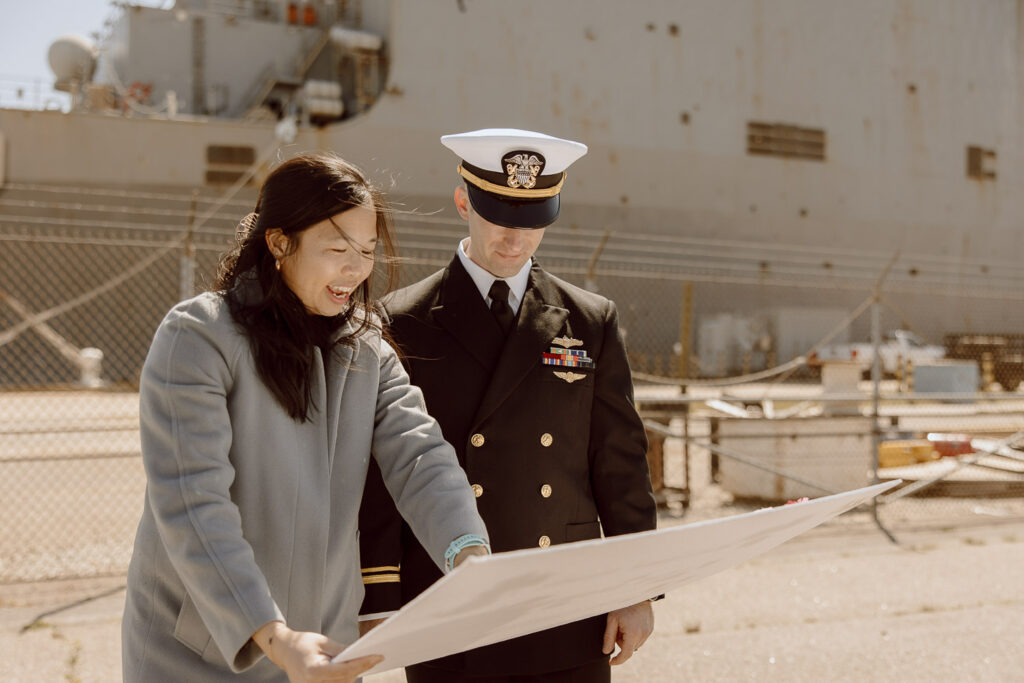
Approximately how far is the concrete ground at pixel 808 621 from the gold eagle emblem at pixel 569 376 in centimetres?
205

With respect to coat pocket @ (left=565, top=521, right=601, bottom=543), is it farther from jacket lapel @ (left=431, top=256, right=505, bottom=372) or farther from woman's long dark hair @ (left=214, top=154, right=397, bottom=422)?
woman's long dark hair @ (left=214, top=154, right=397, bottom=422)

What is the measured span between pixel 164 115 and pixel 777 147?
1331cm

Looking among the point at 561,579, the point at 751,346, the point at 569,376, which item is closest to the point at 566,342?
the point at 569,376

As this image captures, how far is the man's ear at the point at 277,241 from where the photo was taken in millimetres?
1494

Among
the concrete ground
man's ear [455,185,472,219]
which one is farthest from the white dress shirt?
the concrete ground

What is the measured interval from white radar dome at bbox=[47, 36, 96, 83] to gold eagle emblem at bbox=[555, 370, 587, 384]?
2004 centimetres

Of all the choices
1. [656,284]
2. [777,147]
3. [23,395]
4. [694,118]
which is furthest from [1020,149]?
[23,395]

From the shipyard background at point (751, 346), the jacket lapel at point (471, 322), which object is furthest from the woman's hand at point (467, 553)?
the shipyard background at point (751, 346)

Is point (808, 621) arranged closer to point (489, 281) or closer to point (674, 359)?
point (489, 281)

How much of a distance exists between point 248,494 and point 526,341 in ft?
2.88

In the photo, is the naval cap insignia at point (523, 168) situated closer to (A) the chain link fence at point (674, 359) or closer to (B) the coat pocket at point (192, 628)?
(A) the chain link fence at point (674, 359)

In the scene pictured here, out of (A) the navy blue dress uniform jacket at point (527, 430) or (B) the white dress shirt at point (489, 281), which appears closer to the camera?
(A) the navy blue dress uniform jacket at point (527, 430)

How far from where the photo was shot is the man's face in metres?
2.05

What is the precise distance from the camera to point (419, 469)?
1576mm
